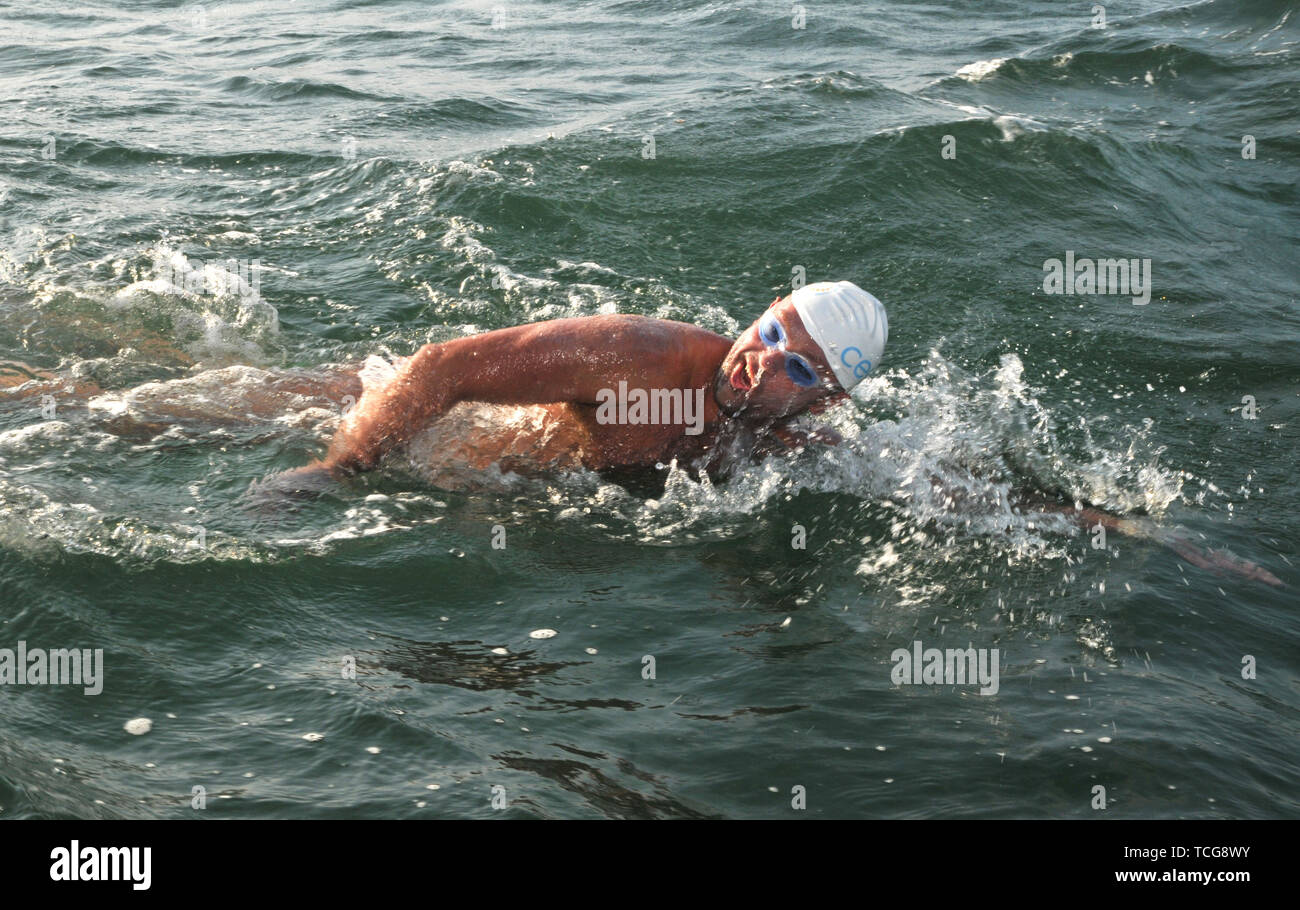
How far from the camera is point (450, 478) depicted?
571 centimetres

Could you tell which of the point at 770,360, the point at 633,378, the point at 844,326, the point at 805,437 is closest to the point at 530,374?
the point at 633,378

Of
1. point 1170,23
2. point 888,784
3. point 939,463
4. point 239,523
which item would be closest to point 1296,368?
point 939,463

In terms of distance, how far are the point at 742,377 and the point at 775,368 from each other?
152mm

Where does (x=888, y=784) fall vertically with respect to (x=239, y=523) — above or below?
below

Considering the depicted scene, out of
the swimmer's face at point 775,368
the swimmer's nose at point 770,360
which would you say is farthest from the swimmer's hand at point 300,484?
the swimmer's nose at point 770,360

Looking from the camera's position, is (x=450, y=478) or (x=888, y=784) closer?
(x=888, y=784)

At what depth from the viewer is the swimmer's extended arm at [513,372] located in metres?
5.10

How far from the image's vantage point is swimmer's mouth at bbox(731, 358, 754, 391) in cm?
536

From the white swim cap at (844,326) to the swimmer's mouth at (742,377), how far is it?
0.30 m

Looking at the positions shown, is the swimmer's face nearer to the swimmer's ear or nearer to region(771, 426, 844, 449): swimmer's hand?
the swimmer's ear

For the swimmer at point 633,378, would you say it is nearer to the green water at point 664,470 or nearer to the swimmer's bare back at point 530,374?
the swimmer's bare back at point 530,374

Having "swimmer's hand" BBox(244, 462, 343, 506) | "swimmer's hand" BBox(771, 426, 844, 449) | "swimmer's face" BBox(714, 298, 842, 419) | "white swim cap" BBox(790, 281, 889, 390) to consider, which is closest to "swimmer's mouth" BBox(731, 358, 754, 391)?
"swimmer's face" BBox(714, 298, 842, 419)

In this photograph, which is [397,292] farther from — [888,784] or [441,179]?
[888,784]
